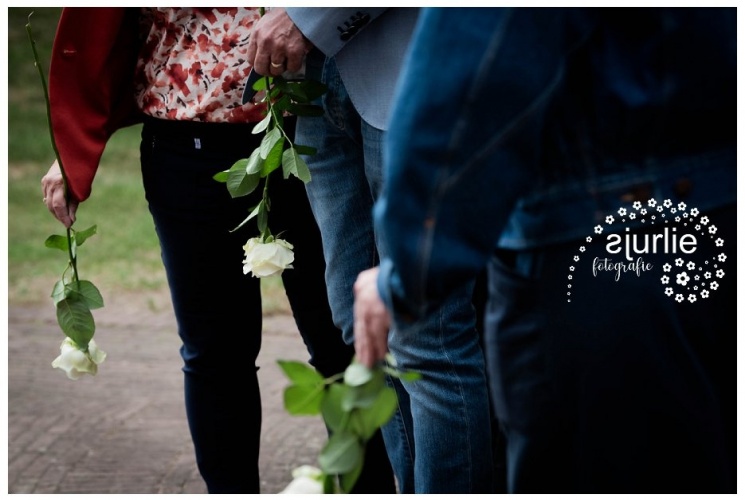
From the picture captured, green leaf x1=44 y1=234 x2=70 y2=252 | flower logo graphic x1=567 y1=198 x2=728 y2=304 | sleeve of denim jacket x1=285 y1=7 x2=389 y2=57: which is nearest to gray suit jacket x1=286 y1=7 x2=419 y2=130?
sleeve of denim jacket x1=285 y1=7 x2=389 y2=57

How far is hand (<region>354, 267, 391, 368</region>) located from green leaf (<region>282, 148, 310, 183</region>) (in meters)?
0.68

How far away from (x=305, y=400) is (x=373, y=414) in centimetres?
11

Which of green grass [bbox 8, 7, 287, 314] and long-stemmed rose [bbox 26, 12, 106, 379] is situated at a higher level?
long-stemmed rose [bbox 26, 12, 106, 379]

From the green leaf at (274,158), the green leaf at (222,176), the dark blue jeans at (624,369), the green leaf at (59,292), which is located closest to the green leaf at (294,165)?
the green leaf at (274,158)

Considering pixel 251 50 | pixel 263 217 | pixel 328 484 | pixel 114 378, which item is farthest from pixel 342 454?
pixel 114 378

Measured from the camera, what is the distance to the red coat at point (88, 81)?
228cm

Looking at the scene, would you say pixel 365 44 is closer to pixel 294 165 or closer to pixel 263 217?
pixel 294 165

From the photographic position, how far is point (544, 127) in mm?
1255

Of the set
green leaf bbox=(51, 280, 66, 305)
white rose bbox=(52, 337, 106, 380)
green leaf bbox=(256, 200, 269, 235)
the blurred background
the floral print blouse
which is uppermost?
the floral print blouse

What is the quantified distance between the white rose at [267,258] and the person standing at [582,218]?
0.75 m

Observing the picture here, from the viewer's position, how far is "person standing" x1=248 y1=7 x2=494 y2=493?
1.87 m

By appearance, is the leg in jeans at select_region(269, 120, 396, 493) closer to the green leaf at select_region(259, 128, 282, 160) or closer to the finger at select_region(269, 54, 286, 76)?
the green leaf at select_region(259, 128, 282, 160)

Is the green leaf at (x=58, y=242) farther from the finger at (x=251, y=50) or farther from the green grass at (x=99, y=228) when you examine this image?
the green grass at (x=99, y=228)

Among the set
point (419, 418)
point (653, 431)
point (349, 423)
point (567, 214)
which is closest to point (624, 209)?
point (567, 214)
